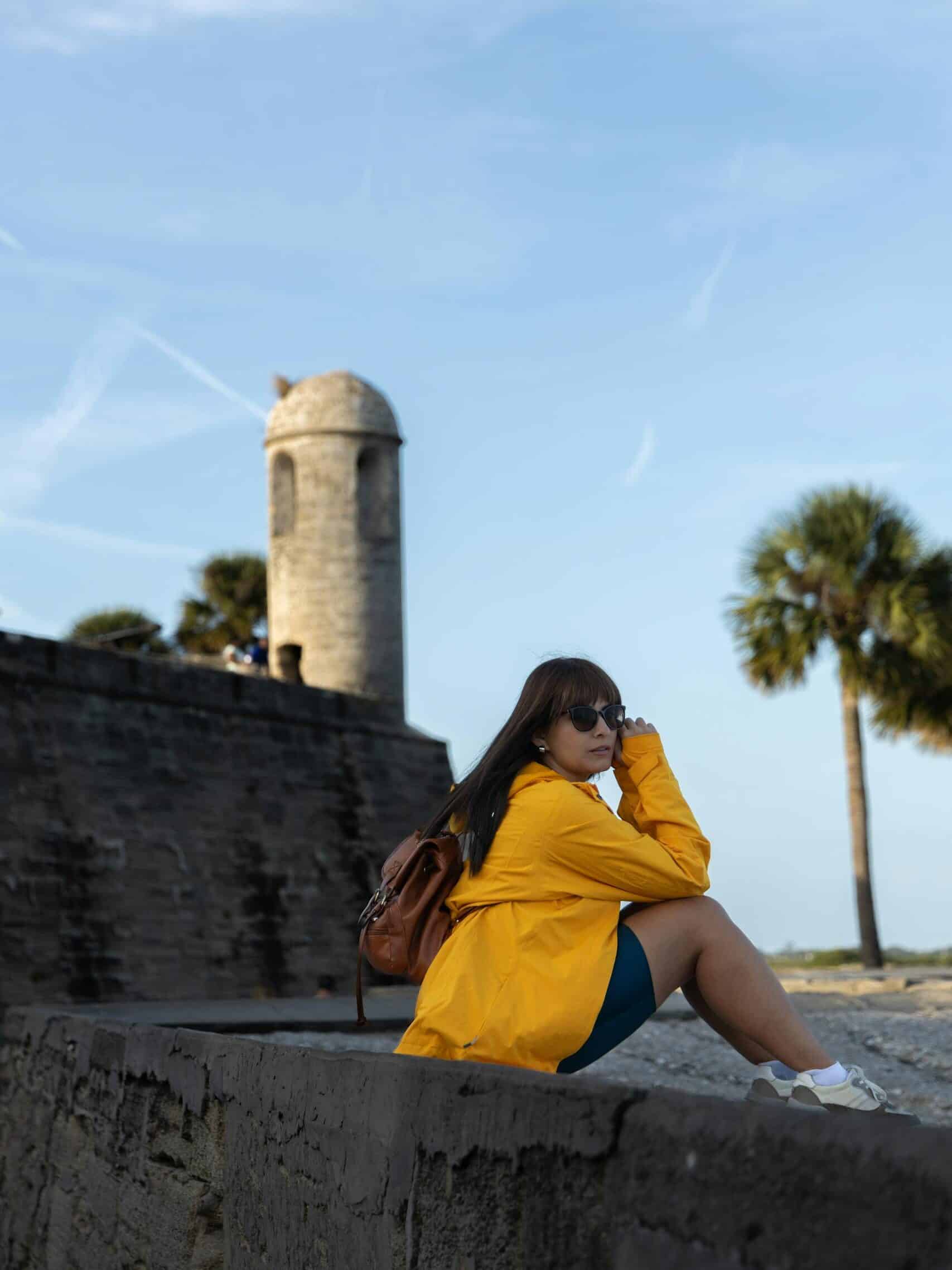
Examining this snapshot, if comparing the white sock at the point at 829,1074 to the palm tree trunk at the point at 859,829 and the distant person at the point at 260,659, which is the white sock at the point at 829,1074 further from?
the palm tree trunk at the point at 859,829

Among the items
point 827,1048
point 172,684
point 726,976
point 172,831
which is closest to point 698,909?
point 726,976

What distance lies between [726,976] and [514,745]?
616mm

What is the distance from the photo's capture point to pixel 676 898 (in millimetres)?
3127

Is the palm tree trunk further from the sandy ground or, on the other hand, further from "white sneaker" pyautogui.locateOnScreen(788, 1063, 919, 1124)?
"white sneaker" pyautogui.locateOnScreen(788, 1063, 919, 1124)

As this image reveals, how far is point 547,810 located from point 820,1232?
157 centimetres

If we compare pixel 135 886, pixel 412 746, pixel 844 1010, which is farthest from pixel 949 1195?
pixel 412 746

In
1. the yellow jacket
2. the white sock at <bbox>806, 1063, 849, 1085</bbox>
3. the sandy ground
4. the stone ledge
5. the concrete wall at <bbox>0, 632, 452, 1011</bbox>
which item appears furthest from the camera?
the stone ledge

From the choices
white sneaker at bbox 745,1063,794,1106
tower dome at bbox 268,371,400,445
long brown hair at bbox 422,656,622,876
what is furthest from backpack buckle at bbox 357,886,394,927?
tower dome at bbox 268,371,400,445

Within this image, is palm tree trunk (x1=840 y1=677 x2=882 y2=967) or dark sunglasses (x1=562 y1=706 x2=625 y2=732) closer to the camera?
dark sunglasses (x1=562 y1=706 x2=625 y2=732)

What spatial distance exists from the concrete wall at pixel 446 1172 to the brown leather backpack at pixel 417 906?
13.1 inches

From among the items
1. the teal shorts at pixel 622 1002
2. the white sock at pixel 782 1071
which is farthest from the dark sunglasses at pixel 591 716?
the white sock at pixel 782 1071

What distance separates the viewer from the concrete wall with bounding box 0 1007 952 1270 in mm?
1529

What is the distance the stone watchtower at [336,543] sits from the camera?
17.8 metres

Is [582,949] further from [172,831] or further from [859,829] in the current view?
[859,829]
